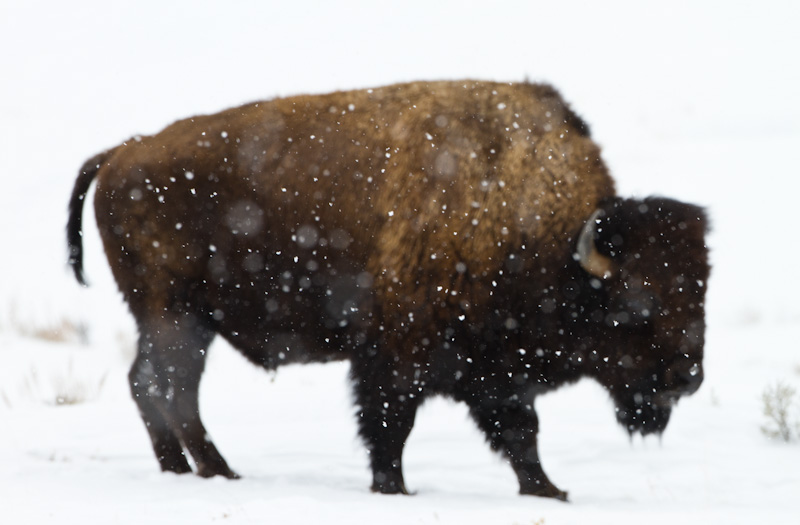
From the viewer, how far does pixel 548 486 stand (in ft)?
11.9

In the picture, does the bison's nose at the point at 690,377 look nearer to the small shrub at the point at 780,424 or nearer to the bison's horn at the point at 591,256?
the bison's horn at the point at 591,256

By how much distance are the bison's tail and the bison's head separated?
8.53 ft

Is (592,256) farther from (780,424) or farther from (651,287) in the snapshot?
(780,424)

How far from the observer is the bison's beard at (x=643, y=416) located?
3.67m

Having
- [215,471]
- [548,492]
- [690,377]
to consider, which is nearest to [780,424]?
[690,377]

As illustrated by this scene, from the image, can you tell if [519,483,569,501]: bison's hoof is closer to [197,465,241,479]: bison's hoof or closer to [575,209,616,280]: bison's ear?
[575,209,616,280]: bison's ear

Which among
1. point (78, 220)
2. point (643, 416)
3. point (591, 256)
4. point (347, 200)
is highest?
point (347, 200)

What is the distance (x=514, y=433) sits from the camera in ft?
12.1

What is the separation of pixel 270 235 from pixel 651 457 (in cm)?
226

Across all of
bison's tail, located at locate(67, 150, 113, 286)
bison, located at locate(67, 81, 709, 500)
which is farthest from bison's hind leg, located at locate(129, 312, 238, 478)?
bison's tail, located at locate(67, 150, 113, 286)

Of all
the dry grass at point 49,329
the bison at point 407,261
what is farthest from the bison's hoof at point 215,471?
the dry grass at point 49,329

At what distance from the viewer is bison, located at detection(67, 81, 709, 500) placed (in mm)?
3424

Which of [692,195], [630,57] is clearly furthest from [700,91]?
[692,195]

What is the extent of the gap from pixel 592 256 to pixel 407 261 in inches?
30.0
